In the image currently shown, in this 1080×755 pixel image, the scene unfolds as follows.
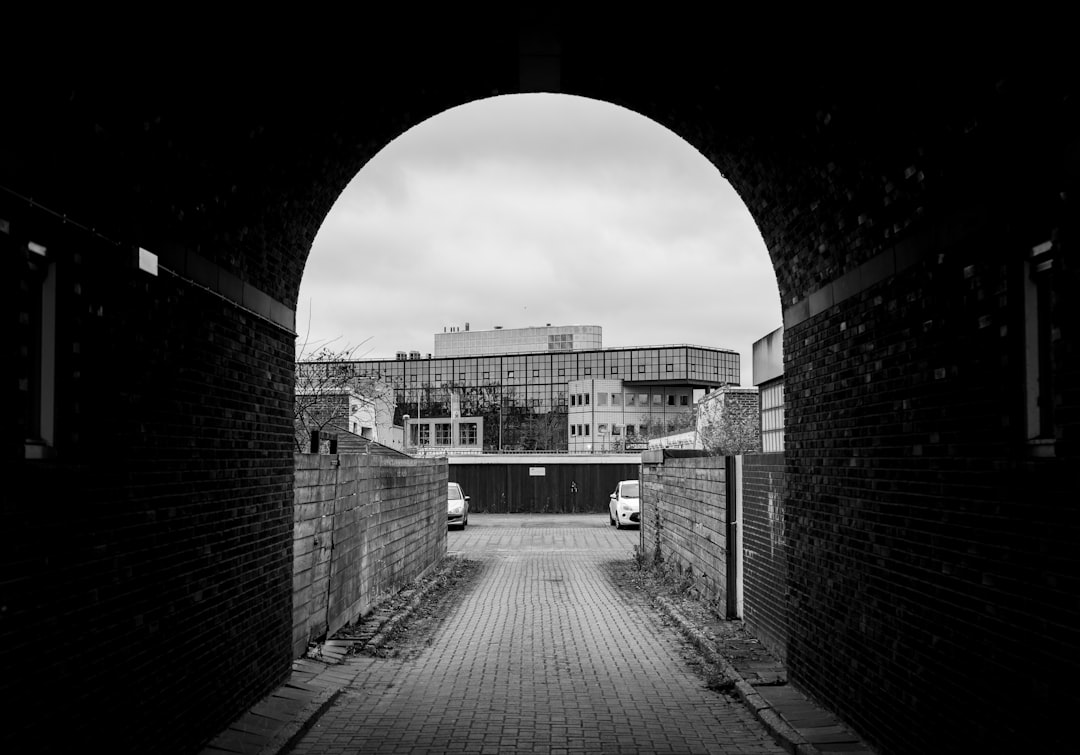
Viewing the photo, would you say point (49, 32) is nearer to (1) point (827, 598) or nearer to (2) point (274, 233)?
(2) point (274, 233)

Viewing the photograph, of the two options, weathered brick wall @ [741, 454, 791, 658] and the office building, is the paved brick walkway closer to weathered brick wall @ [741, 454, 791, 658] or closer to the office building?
weathered brick wall @ [741, 454, 791, 658]

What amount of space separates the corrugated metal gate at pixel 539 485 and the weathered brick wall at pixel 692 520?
21897mm

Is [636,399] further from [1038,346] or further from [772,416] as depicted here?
[1038,346]

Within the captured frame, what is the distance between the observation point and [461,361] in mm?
138750

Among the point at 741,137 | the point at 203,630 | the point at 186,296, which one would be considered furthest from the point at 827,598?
the point at 186,296

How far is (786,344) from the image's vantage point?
8539 mm

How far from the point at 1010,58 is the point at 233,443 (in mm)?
5165

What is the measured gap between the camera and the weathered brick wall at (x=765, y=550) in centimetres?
923

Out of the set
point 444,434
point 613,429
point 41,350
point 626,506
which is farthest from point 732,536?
point 613,429

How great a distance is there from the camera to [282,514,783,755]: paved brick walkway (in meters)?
6.83

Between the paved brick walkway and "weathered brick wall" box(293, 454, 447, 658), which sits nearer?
the paved brick walkway

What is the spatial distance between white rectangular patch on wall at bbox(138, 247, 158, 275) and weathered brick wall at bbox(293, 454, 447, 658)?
132 inches

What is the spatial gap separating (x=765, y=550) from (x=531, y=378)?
127623 millimetres

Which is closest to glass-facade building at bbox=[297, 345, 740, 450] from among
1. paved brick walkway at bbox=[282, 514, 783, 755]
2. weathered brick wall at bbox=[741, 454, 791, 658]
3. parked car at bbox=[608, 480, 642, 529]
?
parked car at bbox=[608, 480, 642, 529]
